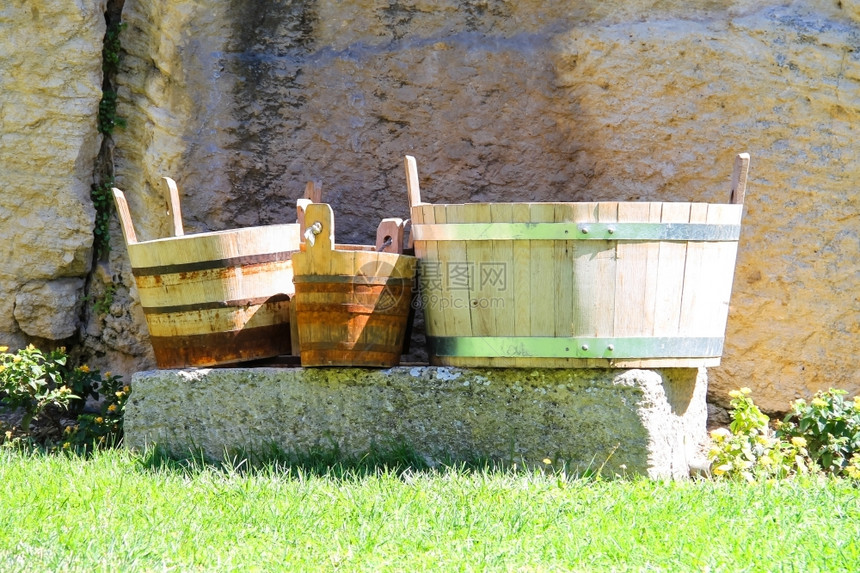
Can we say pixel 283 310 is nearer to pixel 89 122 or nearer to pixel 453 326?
pixel 453 326

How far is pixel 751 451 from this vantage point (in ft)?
13.1

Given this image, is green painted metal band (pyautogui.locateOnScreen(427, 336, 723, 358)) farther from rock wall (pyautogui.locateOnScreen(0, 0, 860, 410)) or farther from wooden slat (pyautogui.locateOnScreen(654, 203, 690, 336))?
rock wall (pyautogui.locateOnScreen(0, 0, 860, 410))

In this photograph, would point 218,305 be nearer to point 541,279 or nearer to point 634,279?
point 541,279

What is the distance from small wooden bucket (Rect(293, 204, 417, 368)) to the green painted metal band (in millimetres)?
309

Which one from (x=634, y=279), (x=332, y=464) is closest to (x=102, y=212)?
(x=332, y=464)

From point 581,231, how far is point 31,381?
292 cm

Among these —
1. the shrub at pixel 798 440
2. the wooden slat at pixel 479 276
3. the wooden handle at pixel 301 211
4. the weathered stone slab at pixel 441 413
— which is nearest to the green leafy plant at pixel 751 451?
the shrub at pixel 798 440

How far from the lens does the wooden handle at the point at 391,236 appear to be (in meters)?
4.17

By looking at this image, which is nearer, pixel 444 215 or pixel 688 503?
pixel 688 503

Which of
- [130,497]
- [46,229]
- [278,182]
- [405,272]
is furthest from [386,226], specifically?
[46,229]

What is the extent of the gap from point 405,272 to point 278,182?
134 cm

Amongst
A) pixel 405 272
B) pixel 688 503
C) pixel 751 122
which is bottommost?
pixel 688 503

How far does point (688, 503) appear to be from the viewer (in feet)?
10.8

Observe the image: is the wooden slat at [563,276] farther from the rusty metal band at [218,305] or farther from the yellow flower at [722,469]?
the rusty metal band at [218,305]
